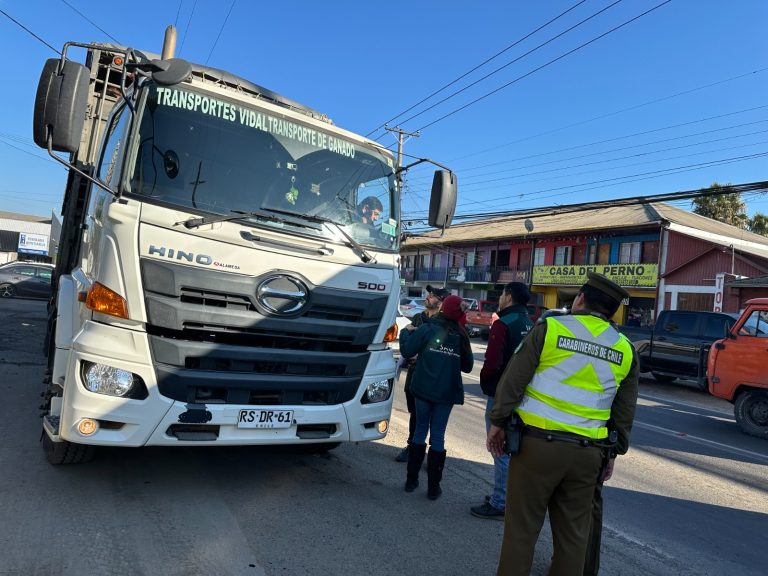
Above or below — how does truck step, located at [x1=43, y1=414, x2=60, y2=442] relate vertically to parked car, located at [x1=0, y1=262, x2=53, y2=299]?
below

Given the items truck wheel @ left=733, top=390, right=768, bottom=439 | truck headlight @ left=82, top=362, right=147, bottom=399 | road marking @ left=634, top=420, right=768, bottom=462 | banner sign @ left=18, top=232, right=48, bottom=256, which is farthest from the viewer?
banner sign @ left=18, top=232, right=48, bottom=256

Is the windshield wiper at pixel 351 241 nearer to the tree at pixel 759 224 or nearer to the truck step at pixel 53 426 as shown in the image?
the truck step at pixel 53 426

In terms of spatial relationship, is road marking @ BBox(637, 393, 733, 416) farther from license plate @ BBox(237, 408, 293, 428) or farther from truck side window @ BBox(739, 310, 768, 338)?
license plate @ BBox(237, 408, 293, 428)

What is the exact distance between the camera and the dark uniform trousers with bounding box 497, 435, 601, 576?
2770mm

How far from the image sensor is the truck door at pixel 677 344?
13.7 metres

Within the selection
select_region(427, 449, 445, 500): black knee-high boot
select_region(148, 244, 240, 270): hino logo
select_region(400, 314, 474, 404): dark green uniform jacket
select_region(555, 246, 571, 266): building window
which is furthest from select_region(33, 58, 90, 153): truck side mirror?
select_region(555, 246, 571, 266): building window

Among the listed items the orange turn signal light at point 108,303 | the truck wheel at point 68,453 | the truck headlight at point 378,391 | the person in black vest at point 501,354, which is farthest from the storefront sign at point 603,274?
the orange turn signal light at point 108,303

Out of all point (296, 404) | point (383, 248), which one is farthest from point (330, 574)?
point (383, 248)

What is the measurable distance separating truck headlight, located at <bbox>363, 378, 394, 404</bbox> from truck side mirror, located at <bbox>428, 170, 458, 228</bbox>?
171cm

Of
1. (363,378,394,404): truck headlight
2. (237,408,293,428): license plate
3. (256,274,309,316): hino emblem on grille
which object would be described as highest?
(256,274,309,316): hino emblem on grille

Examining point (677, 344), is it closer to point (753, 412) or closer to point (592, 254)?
point (753, 412)

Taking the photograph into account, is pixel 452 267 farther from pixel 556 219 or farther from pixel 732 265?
pixel 732 265

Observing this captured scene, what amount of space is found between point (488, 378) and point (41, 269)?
2313 cm

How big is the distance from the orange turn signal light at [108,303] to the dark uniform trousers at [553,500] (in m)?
2.56
